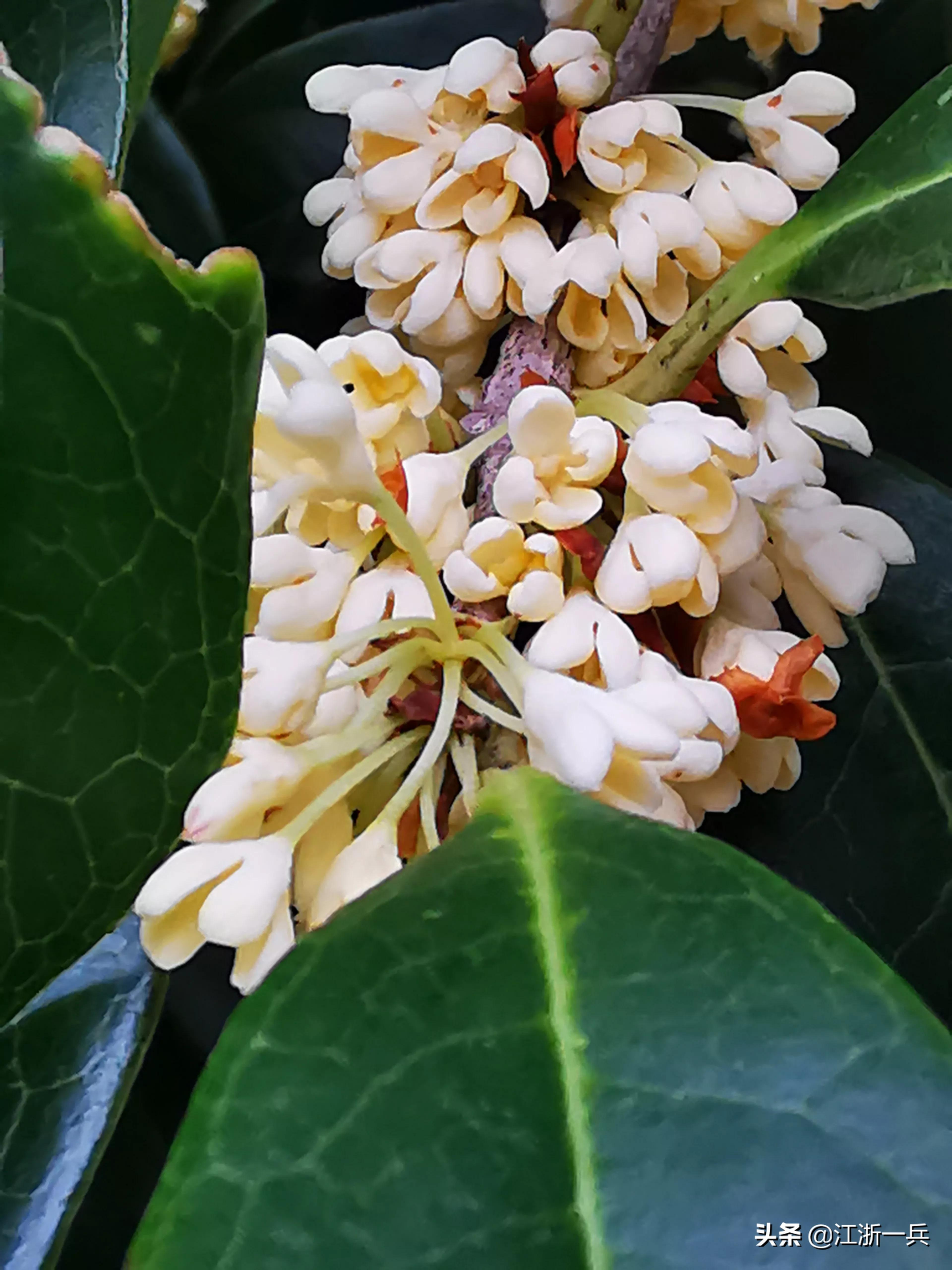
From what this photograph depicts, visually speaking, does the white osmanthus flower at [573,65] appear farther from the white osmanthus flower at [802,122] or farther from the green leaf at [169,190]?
the green leaf at [169,190]

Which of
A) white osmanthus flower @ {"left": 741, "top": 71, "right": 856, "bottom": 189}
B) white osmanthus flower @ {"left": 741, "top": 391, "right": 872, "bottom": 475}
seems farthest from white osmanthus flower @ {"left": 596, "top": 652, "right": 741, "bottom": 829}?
white osmanthus flower @ {"left": 741, "top": 71, "right": 856, "bottom": 189}

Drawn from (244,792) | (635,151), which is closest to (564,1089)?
(244,792)

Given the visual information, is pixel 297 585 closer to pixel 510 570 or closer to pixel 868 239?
pixel 510 570

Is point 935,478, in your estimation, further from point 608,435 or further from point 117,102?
point 117,102

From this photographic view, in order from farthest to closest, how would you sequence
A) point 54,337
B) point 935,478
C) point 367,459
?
point 935,478 < point 367,459 < point 54,337

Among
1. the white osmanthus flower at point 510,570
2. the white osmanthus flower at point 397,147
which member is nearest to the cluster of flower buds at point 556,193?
the white osmanthus flower at point 397,147

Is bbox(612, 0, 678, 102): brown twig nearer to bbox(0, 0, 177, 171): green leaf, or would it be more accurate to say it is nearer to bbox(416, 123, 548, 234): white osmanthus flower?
bbox(416, 123, 548, 234): white osmanthus flower

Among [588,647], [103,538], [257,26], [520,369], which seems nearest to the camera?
[103,538]

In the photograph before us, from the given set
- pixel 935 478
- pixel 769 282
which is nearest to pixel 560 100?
pixel 769 282
